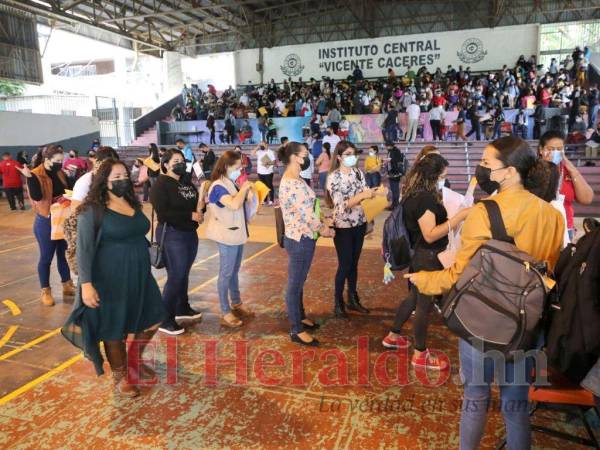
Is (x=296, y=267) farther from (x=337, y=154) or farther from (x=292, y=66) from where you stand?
(x=292, y=66)

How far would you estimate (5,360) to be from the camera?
147 inches

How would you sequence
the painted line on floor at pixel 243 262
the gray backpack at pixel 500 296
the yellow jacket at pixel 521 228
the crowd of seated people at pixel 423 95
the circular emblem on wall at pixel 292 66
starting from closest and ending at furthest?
the gray backpack at pixel 500 296 < the yellow jacket at pixel 521 228 < the painted line on floor at pixel 243 262 < the crowd of seated people at pixel 423 95 < the circular emblem on wall at pixel 292 66

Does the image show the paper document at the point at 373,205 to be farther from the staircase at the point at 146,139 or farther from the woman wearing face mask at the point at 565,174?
the staircase at the point at 146,139

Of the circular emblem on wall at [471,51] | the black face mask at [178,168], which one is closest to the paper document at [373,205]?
the black face mask at [178,168]

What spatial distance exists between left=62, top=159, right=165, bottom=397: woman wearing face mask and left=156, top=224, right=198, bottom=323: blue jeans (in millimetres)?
828

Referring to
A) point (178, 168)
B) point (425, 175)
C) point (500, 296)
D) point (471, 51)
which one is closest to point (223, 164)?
point (178, 168)

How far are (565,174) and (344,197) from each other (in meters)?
1.75

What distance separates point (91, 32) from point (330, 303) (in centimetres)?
2583

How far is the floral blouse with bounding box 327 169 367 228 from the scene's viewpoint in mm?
4094

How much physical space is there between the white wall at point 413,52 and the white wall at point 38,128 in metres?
10.6

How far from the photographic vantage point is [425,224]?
308cm

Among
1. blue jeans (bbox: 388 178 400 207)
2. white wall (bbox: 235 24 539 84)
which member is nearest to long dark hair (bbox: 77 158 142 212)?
blue jeans (bbox: 388 178 400 207)

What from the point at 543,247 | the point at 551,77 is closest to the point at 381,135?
the point at 551,77

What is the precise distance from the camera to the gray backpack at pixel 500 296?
1.83 meters
